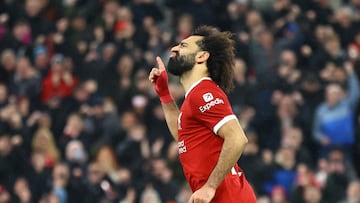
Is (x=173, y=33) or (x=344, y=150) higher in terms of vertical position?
(x=173, y=33)

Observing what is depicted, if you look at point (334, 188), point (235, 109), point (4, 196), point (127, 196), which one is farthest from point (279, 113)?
point (4, 196)

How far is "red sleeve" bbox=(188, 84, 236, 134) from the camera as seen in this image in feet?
24.3

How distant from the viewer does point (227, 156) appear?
729cm

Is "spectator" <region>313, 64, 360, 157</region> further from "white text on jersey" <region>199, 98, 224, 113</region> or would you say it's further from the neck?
"white text on jersey" <region>199, 98, 224, 113</region>

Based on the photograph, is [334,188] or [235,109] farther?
[235,109]

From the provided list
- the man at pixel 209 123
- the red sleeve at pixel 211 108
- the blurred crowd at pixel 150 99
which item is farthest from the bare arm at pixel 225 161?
the blurred crowd at pixel 150 99

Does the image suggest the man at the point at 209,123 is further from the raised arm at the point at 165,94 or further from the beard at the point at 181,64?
the raised arm at the point at 165,94

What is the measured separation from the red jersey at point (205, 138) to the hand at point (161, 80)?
54cm

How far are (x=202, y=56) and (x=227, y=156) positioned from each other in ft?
2.68

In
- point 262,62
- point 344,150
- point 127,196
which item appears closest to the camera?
point 127,196

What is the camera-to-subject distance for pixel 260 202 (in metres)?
12.3

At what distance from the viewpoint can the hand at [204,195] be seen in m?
7.24

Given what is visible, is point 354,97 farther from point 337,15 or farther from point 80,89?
point 80,89

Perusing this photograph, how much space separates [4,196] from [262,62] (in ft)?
12.6
